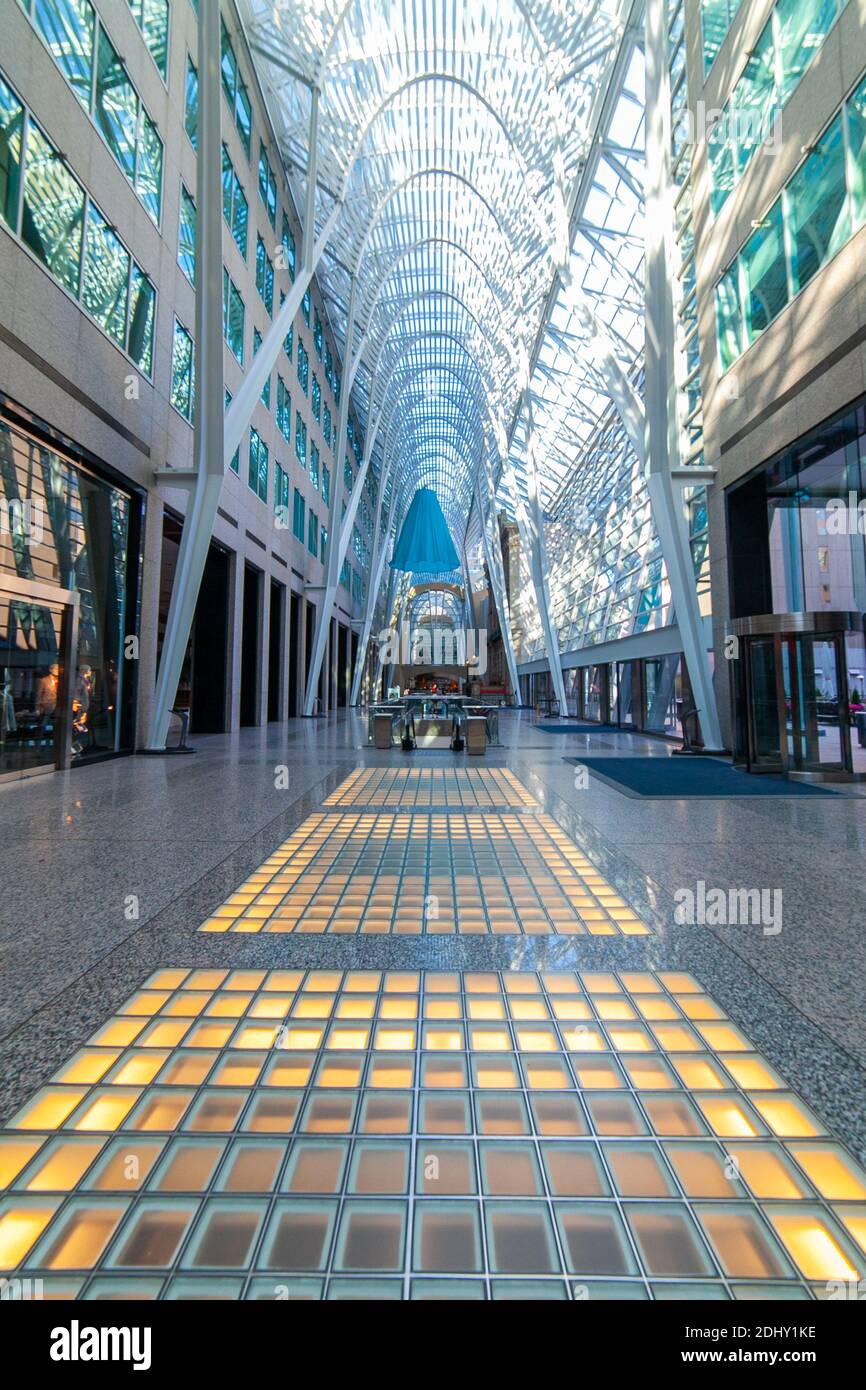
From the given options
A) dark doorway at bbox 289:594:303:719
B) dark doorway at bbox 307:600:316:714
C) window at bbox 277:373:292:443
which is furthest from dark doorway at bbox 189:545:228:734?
dark doorway at bbox 307:600:316:714

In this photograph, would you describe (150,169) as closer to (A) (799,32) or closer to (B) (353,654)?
(A) (799,32)

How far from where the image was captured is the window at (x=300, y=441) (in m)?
29.9

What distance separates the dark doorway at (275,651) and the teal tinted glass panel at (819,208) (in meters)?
19.9

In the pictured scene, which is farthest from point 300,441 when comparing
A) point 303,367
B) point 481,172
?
point 481,172

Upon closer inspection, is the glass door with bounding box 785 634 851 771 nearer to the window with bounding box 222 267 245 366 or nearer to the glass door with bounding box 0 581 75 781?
the glass door with bounding box 0 581 75 781

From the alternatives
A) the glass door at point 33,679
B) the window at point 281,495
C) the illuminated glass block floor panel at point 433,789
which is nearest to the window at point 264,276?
the window at point 281,495

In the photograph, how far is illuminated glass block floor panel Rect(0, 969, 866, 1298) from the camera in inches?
61.5

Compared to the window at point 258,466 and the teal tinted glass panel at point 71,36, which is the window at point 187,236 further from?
the window at point 258,466

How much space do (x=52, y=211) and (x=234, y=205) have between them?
1183cm

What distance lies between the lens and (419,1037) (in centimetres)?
258

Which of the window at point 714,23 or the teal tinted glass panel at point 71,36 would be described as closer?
the teal tinted glass panel at point 71,36

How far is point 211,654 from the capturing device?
67.2 feet

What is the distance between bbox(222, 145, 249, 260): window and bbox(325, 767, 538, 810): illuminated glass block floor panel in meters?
17.3
